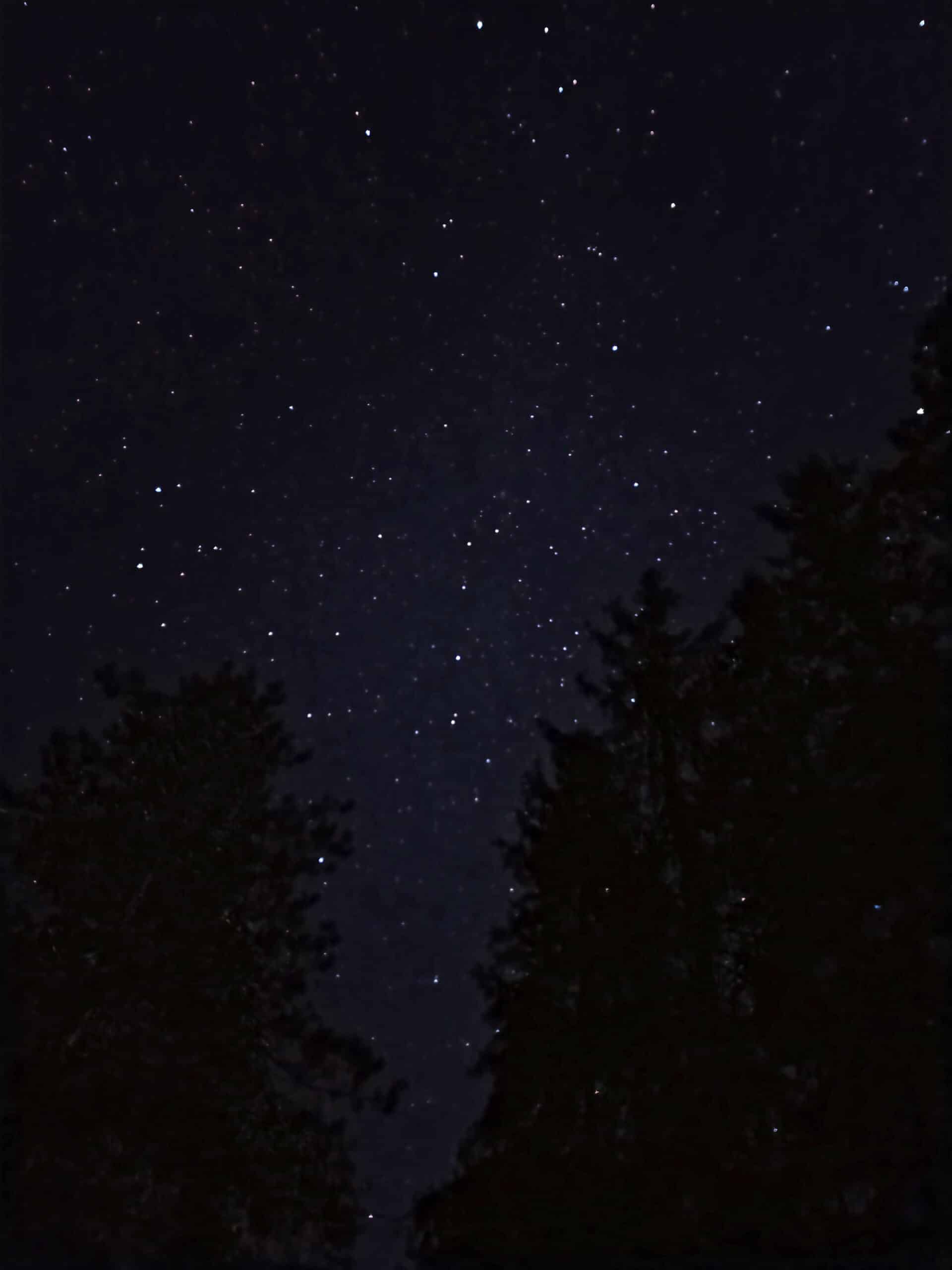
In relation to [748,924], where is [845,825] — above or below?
above

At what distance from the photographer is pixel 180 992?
8.25ft

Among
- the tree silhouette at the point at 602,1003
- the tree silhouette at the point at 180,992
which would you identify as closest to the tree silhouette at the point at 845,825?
the tree silhouette at the point at 602,1003

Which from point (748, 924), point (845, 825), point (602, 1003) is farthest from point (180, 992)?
point (845, 825)

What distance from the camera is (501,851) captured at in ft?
8.55

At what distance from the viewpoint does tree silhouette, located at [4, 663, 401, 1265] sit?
2.42 meters

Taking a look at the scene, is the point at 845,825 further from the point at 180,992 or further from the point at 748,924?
the point at 180,992

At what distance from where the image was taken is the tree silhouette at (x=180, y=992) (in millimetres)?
2416

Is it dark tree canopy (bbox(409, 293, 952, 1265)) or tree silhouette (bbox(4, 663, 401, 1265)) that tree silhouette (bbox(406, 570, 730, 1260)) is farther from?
tree silhouette (bbox(4, 663, 401, 1265))

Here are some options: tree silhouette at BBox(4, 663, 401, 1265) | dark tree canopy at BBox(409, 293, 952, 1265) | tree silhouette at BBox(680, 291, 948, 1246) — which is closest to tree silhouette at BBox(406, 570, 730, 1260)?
dark tree canopy at BBox(409, 293, 952, 1265)

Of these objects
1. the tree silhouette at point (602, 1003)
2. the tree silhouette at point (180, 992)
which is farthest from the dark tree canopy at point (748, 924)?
the tree silhouette at point (180, 992)

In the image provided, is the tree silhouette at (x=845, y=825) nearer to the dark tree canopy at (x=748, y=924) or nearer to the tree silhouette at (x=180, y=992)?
the dark tree canopy at (x=748, y=924)

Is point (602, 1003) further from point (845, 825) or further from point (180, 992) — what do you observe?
point (180, 992)

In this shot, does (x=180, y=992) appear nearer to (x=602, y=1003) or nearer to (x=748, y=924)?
(x=602, y=1003)

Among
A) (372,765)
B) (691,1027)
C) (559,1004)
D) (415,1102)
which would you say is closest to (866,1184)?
(691,1027)
